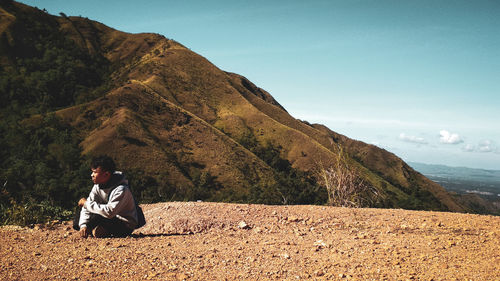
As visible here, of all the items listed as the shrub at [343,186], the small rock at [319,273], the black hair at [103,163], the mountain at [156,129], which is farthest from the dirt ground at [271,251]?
the mountain at [156,129]

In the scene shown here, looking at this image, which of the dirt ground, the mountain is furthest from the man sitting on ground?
the mountain

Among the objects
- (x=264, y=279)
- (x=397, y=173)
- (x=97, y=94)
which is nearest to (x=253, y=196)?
(x=264, y=279)

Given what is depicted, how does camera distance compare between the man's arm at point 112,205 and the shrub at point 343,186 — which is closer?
the man's arm at point 112,205

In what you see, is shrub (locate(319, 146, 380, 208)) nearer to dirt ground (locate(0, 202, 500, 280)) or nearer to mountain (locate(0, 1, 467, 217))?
mountain (locate(0, 1, 467, 217))

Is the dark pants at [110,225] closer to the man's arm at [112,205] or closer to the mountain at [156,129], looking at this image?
the man's arm at [112,205]

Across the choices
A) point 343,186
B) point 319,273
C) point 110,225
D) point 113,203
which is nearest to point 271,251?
point 319,273

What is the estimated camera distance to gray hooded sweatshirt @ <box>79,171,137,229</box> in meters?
4.94

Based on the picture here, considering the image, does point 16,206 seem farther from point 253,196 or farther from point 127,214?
point 253,196

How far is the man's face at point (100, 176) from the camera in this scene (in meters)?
A: 4.93

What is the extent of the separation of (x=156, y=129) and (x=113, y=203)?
57.6m

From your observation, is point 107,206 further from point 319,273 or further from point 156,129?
point 156,129

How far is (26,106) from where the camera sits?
71938 millimetres

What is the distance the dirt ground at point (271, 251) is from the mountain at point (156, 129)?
2.72 meters

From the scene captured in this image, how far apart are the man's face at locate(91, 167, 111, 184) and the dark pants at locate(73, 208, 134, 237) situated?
626 mm
